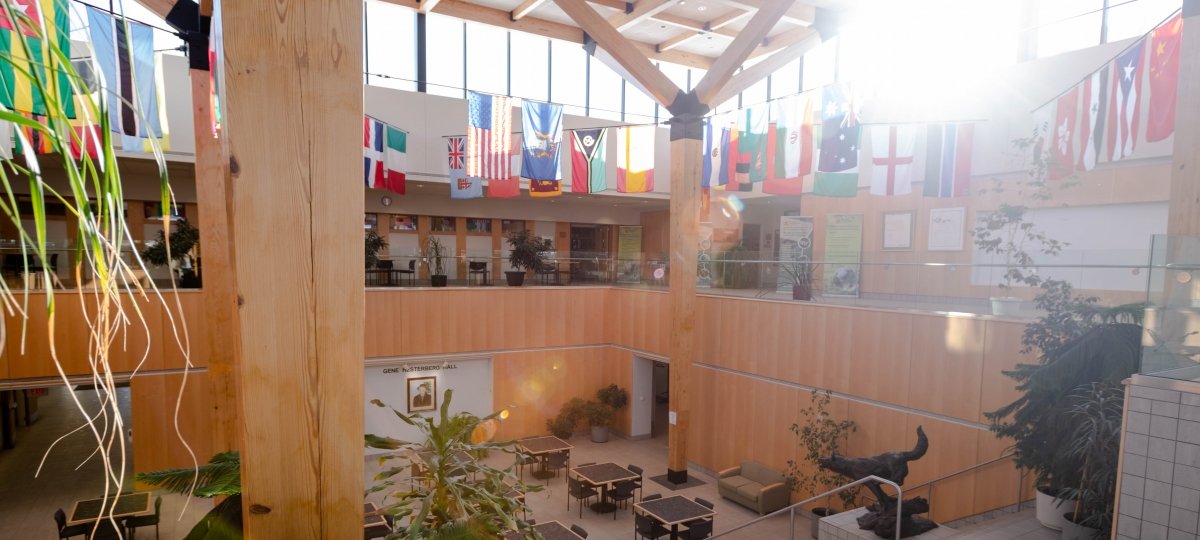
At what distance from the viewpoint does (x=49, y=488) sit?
32.7ft

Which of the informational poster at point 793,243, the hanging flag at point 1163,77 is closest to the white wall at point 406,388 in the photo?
the informational poster at point 793,243

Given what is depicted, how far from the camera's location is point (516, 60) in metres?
16.6

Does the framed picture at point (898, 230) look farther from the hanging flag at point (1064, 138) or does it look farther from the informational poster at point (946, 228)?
the hanging flag at point (1064, 138)

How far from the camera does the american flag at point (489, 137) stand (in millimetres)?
11969

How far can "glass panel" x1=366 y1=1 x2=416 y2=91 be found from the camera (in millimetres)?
14688

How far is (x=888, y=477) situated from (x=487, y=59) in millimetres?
13501

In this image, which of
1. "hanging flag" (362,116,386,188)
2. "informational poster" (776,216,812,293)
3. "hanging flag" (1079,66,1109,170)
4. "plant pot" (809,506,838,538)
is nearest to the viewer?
"hanging flag" (1079,66,1109,170)

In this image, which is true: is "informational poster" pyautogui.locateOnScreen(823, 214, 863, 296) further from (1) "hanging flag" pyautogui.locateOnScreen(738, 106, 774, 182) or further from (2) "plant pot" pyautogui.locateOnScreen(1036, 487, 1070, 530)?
(2) "plant pot" pyautogui.locateOnScreen(1036, 487, 1070, 530)

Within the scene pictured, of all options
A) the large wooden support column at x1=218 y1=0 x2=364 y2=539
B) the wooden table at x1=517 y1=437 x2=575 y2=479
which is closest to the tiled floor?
the wooden table at x1=517 y1=437 x2=575 y2=479

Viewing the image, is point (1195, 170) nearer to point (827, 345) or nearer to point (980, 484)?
point (980, 484)

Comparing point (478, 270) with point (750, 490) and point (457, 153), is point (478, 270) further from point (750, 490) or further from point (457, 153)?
point (750, 490)

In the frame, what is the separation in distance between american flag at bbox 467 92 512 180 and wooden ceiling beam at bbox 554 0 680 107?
2594 mm

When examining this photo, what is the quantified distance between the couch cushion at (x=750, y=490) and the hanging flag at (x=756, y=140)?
16.0 ft

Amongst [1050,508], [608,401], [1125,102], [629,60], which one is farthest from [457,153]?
[1050,508]
